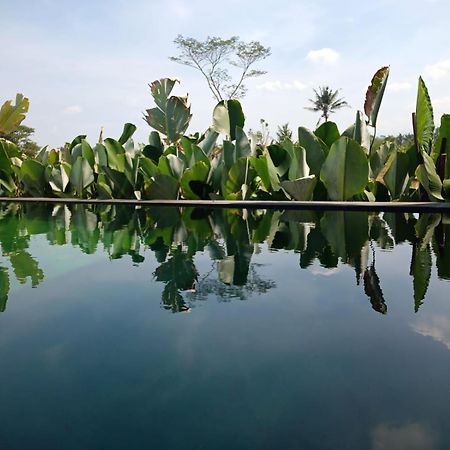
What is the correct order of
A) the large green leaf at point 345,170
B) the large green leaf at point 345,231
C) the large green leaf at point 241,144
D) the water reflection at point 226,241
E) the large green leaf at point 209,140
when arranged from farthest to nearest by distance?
the large green leaf at point 209,140, the large green leaf at point 241,144, the large green leaf at point 345,170, the large green leaf at point 345,231, the water reflection at point 226,241

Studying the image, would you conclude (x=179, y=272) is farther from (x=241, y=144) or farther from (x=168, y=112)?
(x=168, y=112)

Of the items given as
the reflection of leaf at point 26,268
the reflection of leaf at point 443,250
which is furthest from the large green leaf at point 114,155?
the reflection of leaf at point 443,250

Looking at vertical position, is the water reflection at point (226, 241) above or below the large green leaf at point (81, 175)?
below

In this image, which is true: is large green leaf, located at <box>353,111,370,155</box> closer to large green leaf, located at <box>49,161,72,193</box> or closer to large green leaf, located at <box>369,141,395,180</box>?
large green leaf, located at <box>369,141,395,180</box>

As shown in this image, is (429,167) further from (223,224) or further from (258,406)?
(258,406)

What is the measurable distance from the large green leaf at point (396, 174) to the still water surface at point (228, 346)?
2.07m

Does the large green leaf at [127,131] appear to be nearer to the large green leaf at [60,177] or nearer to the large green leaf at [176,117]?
the large green leaf at [176,117]

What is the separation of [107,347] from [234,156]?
482 cm

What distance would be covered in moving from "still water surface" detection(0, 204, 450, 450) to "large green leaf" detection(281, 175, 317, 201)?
1.94m

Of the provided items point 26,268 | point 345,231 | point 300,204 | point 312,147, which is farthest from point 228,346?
point 312,147

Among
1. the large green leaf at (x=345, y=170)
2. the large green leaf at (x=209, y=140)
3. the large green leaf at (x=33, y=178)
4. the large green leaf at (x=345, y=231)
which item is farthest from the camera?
the large green leaf at (x=33, y=178)

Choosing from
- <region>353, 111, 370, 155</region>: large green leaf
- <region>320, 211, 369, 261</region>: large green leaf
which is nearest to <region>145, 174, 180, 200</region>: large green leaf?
<region>320, 211, 369, 261</region>: large green leaf

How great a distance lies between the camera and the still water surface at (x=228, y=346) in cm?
116

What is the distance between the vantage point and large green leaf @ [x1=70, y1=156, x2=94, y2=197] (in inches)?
301
